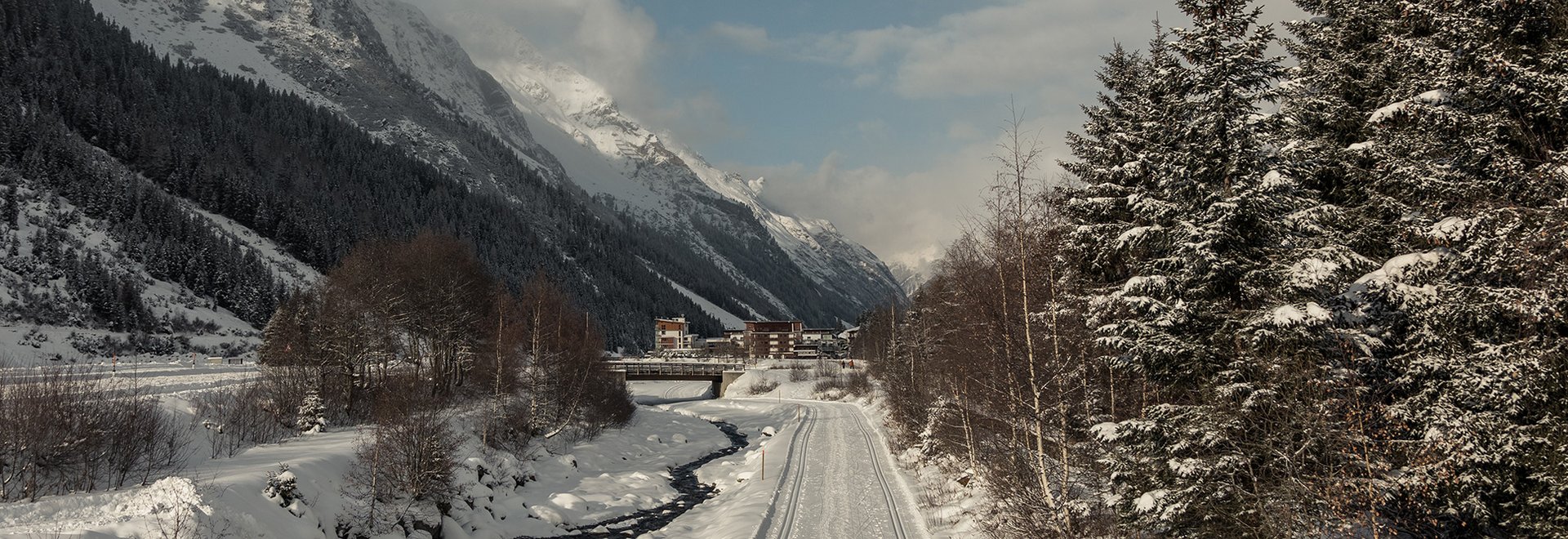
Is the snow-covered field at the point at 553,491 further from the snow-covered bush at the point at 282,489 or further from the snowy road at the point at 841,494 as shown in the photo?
the snow-covered bush at the point at 282,489

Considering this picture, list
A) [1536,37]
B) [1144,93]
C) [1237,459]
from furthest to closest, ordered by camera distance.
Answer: [1144,93] → [1237,459] → [1536,37]

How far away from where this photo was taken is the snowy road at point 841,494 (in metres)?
22.1

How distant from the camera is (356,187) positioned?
482 feet

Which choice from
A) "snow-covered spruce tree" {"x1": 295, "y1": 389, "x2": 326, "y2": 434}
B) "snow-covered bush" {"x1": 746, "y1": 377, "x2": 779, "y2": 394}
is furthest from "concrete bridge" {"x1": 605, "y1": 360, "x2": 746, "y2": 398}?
"snow-covered spruce tree" {"x1": 295, "y1": 389, "x2": 326, "y2": 434}

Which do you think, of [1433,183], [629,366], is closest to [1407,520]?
[1433,183]

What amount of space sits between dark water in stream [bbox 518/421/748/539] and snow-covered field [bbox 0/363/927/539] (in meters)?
0.48

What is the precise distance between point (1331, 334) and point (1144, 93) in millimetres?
6500

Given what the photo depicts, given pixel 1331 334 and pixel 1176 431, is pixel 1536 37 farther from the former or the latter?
pixel 1176 431

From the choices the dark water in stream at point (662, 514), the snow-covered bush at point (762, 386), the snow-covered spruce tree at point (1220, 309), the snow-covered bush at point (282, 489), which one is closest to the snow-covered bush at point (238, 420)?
the snow-covered bush at point (282, 489)

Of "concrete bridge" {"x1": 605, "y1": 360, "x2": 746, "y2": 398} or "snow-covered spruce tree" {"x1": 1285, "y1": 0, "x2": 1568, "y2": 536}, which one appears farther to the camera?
"concrete bridge" {"x1": 605, "y1": 360, "x2": 746, "y2": 398}

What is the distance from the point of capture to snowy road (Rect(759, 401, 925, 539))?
72.4ft

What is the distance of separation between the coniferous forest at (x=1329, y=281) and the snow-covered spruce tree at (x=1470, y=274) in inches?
1.9

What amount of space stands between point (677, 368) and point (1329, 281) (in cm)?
8973

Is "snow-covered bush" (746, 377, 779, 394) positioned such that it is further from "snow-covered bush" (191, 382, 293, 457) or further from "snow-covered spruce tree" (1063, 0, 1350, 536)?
"snow-covered spruce tree" (1063, 0, 1350, 536)
